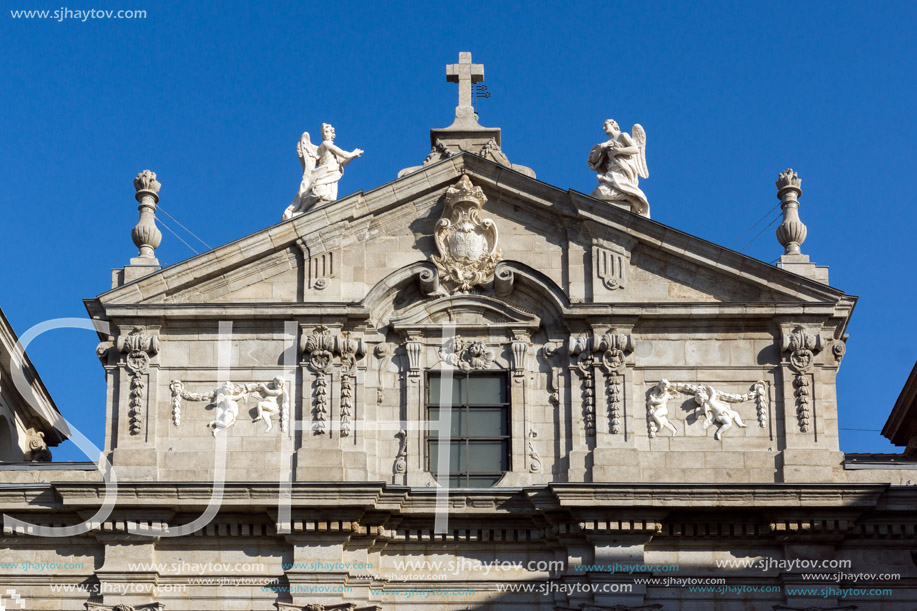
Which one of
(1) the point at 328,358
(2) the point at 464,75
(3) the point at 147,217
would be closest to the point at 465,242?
(1) the point at 328,358

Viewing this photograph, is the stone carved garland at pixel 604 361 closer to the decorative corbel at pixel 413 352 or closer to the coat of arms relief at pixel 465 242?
the coat of arms relief at pixel 465 242

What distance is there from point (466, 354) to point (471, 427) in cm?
117

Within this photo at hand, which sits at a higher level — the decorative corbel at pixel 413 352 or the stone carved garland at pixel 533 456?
the decorative corbel at pixel 413 352

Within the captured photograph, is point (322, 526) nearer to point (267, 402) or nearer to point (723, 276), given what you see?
point (267, 402)

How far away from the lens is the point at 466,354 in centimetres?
3044

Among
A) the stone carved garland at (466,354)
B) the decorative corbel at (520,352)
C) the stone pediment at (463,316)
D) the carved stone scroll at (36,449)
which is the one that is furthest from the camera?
the carved stone scroll at (36,449)

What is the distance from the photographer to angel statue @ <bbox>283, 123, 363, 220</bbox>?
103ft

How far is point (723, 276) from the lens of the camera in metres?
30.6

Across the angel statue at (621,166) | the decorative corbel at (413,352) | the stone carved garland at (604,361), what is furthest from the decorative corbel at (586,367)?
the angel statue at (621,166)

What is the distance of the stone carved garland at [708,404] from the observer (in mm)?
29781

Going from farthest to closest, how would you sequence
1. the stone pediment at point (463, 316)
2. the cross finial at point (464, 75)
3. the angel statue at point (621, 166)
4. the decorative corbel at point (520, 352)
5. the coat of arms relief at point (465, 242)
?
the cross finial at point (464, 75) → the angel statue at point (621, 166) → the coat of arms relief at point (465, 242) → the stone pediment at point (463, 316) → the decorative corbel at point (520, 352)

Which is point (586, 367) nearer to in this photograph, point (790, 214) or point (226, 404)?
point (790, 214)

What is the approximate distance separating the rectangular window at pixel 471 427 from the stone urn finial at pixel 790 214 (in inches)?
197

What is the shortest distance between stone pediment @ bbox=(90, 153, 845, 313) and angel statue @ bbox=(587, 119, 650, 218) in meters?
0.64
